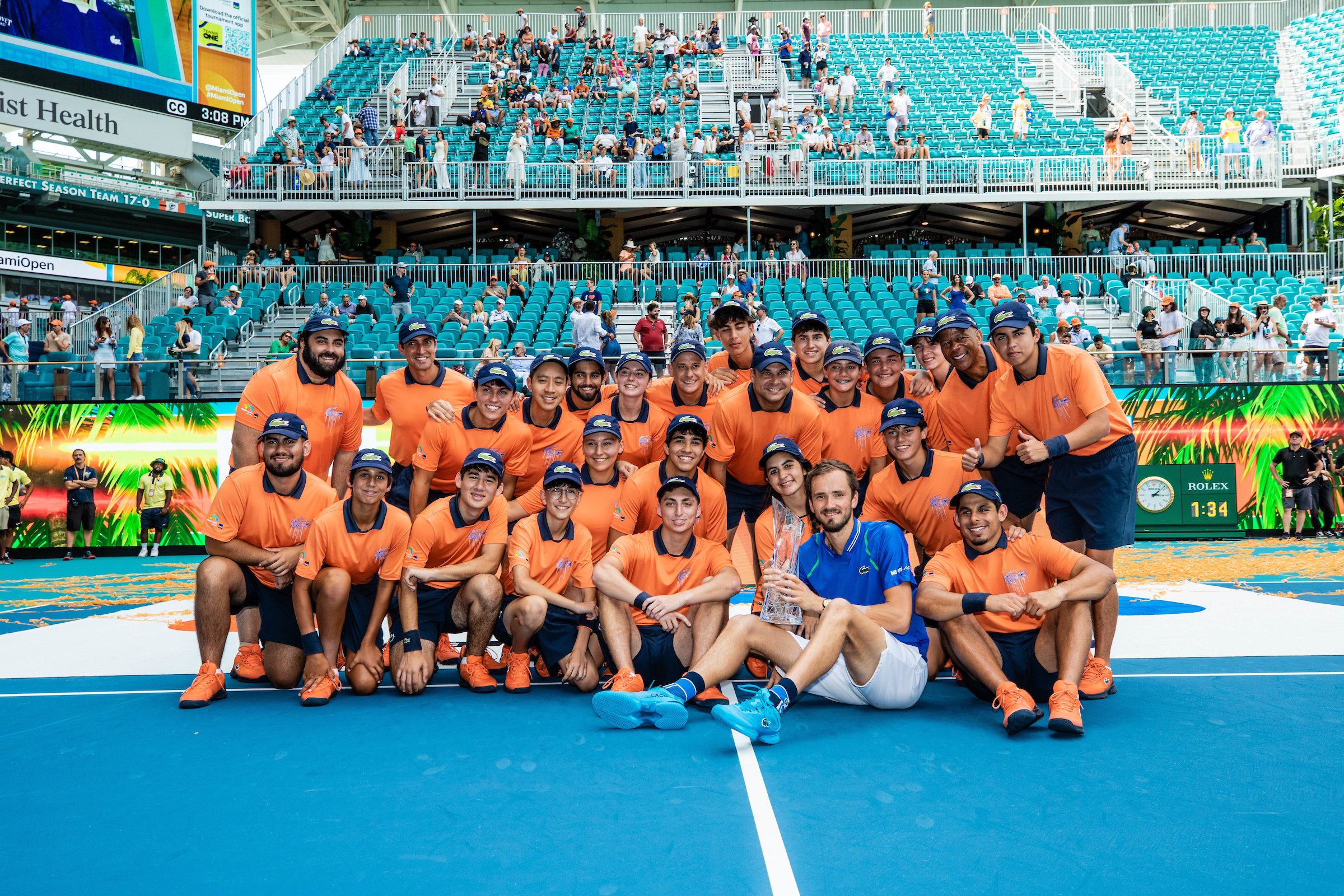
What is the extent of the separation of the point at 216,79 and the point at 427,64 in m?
7.31

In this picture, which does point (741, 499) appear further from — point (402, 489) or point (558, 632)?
point (402, 489)

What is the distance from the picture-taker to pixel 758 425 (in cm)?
619

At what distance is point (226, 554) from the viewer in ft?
18.1

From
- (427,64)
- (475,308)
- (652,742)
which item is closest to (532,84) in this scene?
(427,64)

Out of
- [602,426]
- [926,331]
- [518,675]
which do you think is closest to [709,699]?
[518,675]

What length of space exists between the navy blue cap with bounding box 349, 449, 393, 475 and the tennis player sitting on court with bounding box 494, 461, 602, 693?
0.84 m

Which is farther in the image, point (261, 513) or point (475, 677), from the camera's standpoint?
point (261, 513)

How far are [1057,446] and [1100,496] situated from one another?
1.51ft

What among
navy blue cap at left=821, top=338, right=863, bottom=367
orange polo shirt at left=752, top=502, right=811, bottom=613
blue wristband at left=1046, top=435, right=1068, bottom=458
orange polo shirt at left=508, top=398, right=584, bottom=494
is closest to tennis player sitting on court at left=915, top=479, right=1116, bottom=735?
blue wristband at left=1046, top=435, right=1068, bottom=458

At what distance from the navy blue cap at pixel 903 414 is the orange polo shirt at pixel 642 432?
5.24ft

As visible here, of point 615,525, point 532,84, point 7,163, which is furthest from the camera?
point 7,163

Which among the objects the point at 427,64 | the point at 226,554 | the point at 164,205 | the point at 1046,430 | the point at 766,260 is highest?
the point at 427,64

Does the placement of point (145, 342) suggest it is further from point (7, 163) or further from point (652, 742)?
point (7, 163)

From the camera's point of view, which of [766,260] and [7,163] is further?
[7,163]
